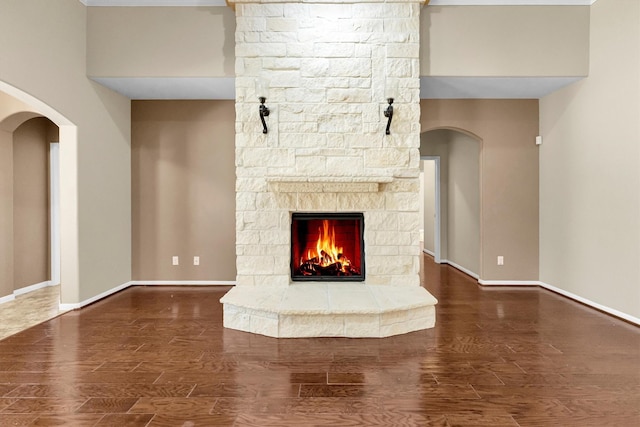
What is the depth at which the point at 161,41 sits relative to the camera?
13.2 feet

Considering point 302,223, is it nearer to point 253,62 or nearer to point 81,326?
point 253,62

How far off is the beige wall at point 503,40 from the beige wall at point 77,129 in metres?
3.58

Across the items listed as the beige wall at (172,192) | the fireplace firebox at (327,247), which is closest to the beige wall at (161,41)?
the beige wall at (172,192)

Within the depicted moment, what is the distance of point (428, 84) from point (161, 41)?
Answer: 9.67ft

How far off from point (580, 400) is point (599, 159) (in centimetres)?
273

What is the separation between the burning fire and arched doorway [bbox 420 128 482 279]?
2.20 m

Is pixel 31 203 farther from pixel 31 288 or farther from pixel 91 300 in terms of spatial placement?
pixel 91 300

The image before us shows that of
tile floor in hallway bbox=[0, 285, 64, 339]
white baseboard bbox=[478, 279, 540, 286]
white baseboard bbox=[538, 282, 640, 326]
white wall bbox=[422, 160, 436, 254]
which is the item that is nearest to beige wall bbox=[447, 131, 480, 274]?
white baseboard bbox=[478, 279, 540, 286]

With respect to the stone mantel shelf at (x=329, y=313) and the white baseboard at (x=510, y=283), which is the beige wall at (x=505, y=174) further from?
the stone mantel shelf at (x=329, y=313)

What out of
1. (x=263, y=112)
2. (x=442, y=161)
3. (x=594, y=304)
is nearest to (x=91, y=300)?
(x=263, y=112)

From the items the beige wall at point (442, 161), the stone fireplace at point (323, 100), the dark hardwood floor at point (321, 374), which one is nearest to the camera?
the dark hardwood floor at point (321, 374)

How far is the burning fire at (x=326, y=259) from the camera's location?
3.84 metres

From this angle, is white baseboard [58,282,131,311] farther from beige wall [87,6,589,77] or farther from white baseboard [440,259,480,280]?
white baseboard [440,259,480,280]

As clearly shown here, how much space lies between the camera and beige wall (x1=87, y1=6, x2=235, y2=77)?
157 inches
